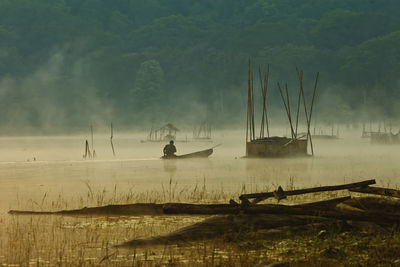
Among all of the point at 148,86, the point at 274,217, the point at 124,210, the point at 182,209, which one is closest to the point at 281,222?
the point at 274,217

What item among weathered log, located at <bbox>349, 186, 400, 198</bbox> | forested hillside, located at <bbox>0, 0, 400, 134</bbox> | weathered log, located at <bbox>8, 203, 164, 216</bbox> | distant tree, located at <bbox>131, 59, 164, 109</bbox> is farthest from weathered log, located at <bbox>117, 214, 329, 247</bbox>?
distant tree, located at <bbox>131, 59, 164, 109</bbox>

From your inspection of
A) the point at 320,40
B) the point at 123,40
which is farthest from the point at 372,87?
the point at 123,40

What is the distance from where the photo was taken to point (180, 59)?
94.6 metres

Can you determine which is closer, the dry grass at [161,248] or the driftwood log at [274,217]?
the dry grass at [161,248]

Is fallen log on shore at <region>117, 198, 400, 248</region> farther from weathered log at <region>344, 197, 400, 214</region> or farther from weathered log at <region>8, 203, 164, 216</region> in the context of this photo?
weathered log at <region>8, 203, 164, 216</region>

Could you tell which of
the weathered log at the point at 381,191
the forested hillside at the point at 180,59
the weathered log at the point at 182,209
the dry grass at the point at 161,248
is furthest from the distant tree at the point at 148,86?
the weathered log at the point at 381,191

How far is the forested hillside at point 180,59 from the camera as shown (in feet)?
268

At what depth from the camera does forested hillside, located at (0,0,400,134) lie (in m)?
81.7

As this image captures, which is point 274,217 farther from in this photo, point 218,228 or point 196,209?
point 196,209

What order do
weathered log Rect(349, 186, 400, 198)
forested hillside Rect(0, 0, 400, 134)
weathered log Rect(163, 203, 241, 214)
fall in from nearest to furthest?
weathered log Rect(163, 203, 241, 214), weathered log Rect(349, 186, 400, 198), forested hillside Rect(0, 0, 400, 134)

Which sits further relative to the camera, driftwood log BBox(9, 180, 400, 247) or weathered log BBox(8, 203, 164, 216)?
weathered log BBox(8, 203, 164, 216)

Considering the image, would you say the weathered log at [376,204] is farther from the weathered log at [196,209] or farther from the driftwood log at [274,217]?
the weathered log at [196,209]

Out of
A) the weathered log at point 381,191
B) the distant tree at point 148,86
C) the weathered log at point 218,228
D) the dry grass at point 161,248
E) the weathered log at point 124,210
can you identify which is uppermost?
the distant tree at point 148,86

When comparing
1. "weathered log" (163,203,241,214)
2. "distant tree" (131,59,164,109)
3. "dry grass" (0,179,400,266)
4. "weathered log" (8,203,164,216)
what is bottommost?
"dry grass" (0,179,400,266)
